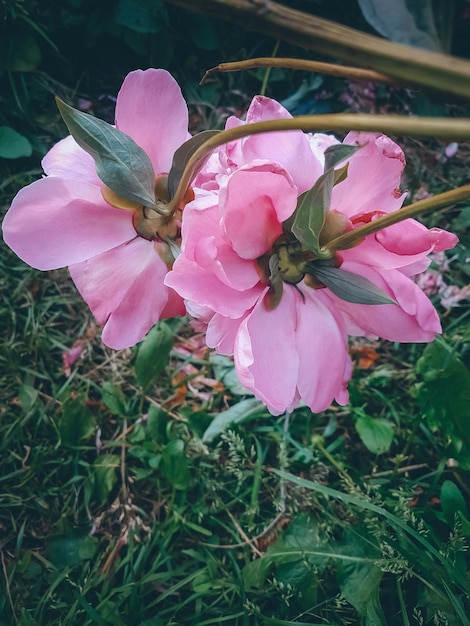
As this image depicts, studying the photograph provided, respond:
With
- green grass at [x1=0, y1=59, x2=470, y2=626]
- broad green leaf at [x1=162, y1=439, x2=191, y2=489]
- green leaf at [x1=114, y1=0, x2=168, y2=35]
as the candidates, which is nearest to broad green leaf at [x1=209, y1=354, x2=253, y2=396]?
green grass at [x1=0, y1=59, x2=470, y2=626]

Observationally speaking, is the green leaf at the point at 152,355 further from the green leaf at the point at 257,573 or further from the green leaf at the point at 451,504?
the green leaf at the point at 451,504

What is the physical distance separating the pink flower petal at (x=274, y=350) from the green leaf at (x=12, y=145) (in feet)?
A: 2.25

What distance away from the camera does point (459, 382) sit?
706 millimetres

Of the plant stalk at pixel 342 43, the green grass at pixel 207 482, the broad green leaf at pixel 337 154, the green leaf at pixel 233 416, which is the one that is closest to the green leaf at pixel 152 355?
the green grass at pixel 207 482

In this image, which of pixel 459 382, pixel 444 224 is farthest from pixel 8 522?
pixel 444 224

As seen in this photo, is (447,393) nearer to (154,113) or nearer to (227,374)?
(227,374)

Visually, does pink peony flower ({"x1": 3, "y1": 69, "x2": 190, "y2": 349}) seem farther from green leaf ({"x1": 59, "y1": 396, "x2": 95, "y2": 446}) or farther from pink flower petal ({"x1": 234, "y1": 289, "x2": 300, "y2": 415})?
green leaf ({"x1": 59, "y1": 396, "x2": 95, "y2": 446})

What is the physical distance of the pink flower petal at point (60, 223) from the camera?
363 millimetres

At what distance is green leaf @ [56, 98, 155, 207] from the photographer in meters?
0.33

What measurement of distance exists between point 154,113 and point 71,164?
7 centimetres

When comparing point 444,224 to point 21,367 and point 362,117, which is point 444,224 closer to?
point 21,367

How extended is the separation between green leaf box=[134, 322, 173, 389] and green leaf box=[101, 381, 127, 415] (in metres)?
0.04

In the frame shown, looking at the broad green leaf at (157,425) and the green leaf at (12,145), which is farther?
the green leaf at (12,145)

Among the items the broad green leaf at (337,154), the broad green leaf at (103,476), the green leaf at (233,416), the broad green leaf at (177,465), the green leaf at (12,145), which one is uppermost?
the broad green leaf at (337,154)
